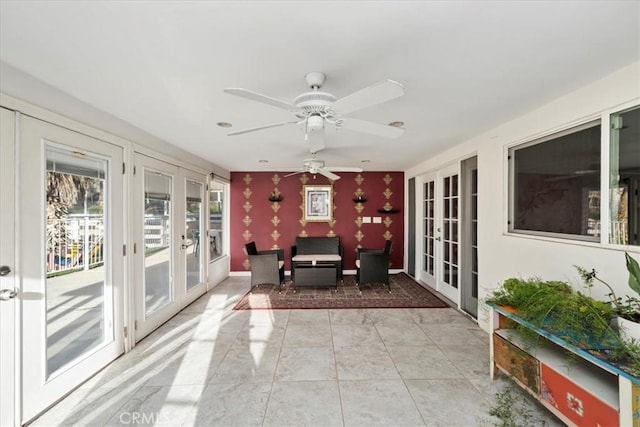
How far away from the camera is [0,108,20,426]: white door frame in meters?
1.63

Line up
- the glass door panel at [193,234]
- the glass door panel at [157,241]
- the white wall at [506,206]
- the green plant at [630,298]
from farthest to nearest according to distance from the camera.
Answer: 1. the glass door panel at [193,234]
2. the glass door panel at [157,241]
3. the white wall at [506,206]
4. the green plant at [630,298]

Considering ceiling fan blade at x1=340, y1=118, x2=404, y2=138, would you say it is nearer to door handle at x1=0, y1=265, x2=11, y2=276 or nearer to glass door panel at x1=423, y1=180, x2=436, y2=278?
door handle at x1=0, y1=265, x2=11, y2=276

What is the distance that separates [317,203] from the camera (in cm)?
581

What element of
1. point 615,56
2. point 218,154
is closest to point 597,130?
point 615,56

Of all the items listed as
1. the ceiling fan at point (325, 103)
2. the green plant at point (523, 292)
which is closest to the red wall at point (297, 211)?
the green plant at point (523, 292)

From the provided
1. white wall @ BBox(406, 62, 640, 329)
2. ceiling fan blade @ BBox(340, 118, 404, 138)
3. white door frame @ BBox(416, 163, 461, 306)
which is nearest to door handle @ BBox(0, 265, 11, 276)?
ceiling fan blade @ BBox(340, 118, 404, 138)

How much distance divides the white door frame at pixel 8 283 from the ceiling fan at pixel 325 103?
161 cm

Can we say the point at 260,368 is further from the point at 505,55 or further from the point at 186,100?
the point at 505,55

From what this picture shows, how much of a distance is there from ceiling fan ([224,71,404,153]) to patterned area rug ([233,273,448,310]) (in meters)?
2.76

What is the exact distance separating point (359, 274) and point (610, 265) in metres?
3.21

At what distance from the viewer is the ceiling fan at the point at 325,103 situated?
1256 mm

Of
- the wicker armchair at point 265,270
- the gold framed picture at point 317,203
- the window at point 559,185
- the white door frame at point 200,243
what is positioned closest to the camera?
the window at point 559,185

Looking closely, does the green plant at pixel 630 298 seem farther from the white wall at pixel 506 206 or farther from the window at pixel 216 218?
the window at pixel 216 218

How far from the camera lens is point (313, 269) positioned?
4629mm
